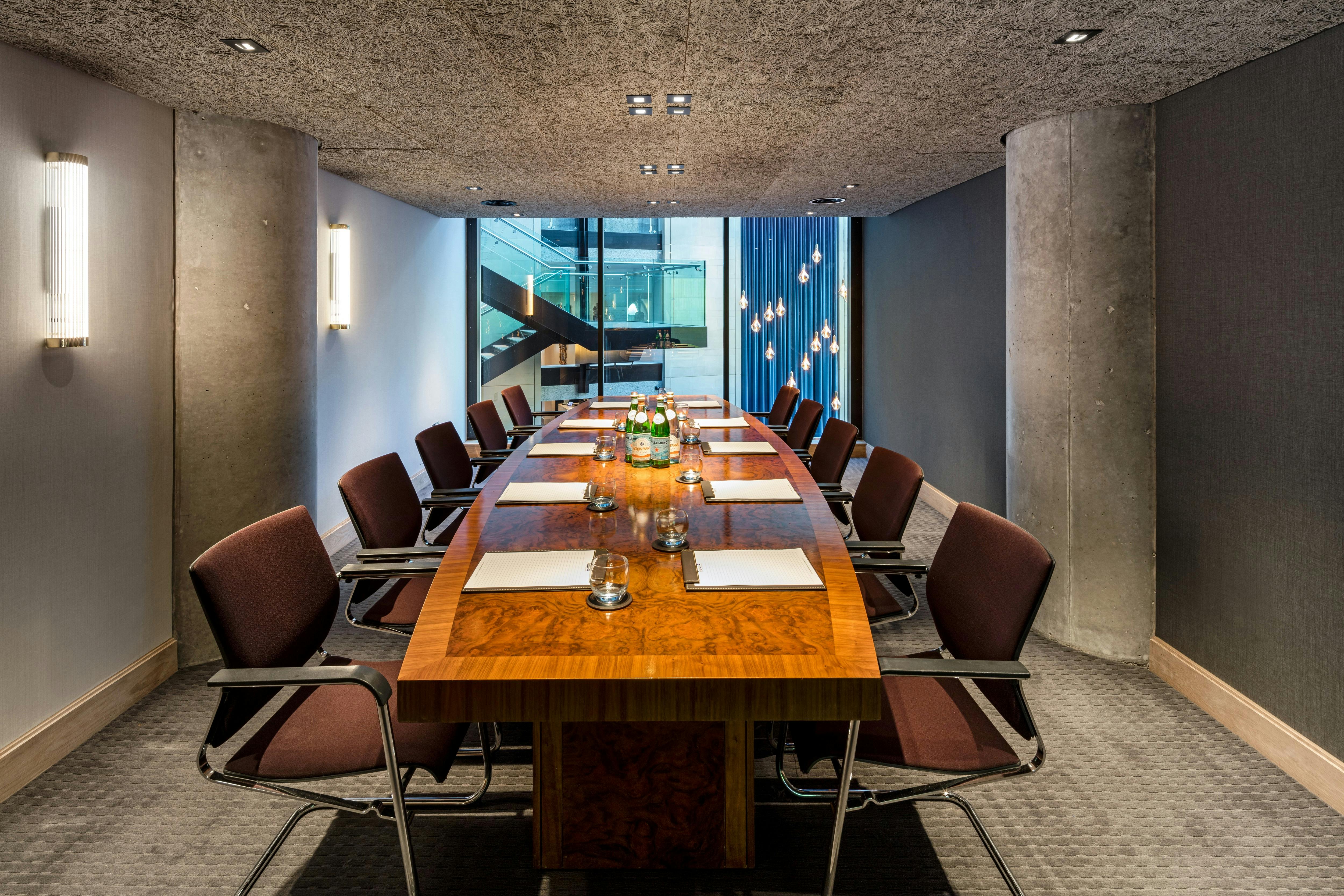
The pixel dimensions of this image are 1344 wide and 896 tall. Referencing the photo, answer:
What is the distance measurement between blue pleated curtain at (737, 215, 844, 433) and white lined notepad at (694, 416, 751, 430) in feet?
12.4

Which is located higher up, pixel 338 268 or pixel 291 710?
pixel 338 268

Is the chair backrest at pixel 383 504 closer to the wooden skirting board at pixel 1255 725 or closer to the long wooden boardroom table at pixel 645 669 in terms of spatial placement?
the long wooden boardroom table at pixel 645 669

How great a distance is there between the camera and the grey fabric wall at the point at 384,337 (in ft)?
16.2

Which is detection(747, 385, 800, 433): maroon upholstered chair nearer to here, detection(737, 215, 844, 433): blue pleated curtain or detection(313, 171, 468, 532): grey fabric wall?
detection(313, 171, 468, 532): grey fabric wall

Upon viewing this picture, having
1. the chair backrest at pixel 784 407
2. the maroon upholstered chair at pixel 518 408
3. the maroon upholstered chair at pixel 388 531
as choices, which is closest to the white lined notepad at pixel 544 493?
the maroon upholstered chair at pixel 388 531

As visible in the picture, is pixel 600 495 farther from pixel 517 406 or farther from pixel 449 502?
pixel 517 406

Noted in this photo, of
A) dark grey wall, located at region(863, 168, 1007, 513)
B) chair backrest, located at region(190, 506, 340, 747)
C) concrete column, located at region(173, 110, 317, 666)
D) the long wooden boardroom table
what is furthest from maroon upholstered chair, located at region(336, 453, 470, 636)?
dark grey wall, located at region(863, 168, 1007, 513)

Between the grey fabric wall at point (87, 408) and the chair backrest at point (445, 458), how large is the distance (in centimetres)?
100

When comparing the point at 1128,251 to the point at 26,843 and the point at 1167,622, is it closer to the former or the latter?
the point at 1167,622

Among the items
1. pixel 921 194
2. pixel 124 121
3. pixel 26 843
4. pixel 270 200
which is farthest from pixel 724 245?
pixel 26 843

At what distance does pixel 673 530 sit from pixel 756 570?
27cm

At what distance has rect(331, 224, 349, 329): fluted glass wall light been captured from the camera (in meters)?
4.93

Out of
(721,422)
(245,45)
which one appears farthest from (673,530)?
(721,422)

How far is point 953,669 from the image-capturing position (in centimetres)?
153
